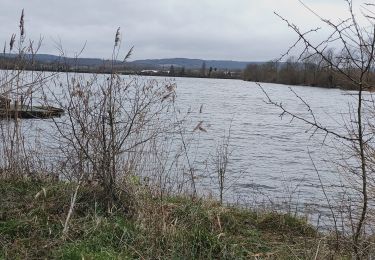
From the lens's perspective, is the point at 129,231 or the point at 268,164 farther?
the point at 268,164

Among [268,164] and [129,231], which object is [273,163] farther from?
[129,231]

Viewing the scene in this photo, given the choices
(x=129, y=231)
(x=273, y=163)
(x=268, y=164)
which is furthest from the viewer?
(x=273, y=163)

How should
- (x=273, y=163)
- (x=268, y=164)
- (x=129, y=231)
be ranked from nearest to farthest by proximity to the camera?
(x=129, y=231) < (x=268, y=164) < (x=273, y=163)

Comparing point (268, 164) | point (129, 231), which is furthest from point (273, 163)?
point (129, 231)

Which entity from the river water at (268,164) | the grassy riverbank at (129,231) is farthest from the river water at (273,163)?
the grassy riverbank at (129,231)

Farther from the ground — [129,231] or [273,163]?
[129,231]

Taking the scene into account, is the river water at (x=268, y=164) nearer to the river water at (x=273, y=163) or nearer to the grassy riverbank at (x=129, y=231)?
the river water at (x=273, y=163)

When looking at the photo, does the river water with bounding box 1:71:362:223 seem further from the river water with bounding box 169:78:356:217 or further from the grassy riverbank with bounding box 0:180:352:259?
the grassy riverbank with bounding box 0:180:352:259

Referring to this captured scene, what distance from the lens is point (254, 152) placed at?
18.9 metres

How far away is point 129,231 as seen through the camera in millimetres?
5363

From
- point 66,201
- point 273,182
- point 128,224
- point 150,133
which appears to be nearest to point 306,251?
point 128,224

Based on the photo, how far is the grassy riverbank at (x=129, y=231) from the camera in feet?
16.1

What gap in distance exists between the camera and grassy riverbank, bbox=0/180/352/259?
4895 millimetres

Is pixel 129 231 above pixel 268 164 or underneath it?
above
